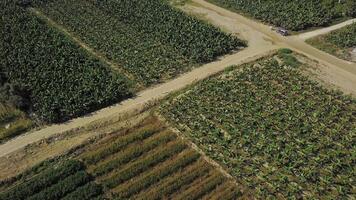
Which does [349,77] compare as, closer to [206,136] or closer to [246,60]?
[246,60]

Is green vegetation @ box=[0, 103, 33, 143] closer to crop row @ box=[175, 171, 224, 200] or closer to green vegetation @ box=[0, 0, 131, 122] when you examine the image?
green vegetation @ box=[0, 0, 131, 122]

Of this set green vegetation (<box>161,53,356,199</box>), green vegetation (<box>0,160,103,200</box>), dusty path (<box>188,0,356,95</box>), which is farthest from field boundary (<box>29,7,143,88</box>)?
dusty path (<box>188,0,356,95</box>)

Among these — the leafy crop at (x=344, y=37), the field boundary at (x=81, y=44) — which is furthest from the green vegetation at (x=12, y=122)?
the leafy crop at (x=344, y=37)

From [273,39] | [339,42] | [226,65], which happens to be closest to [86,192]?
[226,65]

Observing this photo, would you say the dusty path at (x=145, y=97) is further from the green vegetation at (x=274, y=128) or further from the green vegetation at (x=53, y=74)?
the green vegetation at (x=274, y=128)

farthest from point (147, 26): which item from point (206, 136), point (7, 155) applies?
point (7, 155)

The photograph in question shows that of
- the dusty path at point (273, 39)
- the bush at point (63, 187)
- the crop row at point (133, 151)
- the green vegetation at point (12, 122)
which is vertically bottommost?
the green vegetation at point (12, 122)
